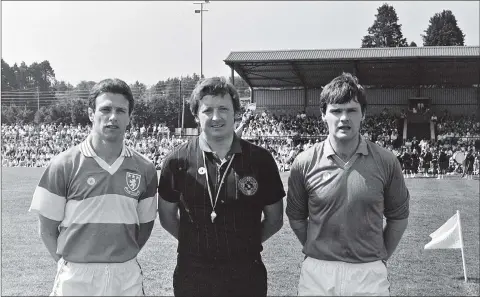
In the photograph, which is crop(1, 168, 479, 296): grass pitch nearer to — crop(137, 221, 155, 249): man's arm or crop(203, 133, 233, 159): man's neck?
crop(137, 221, 155, 249): man's arm

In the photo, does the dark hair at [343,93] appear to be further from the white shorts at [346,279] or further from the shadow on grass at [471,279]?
the shadow on grass at [471,279]

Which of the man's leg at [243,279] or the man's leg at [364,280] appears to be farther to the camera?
the man's leg at [243,279]

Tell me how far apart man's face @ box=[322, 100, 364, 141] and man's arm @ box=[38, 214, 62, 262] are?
7.46 feet

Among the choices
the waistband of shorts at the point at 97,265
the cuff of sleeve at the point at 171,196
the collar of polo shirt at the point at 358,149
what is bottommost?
the waistband of shorts at the point at 97,265

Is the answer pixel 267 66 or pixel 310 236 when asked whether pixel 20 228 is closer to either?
pixel 310 236

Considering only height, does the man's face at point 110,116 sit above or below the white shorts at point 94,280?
above

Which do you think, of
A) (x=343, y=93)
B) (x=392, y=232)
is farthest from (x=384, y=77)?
(x=343, y=93)

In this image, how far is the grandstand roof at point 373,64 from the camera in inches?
1396

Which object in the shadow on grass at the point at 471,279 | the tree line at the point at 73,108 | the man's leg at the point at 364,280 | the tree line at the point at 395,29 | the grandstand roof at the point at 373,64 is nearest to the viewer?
the man's leg at the point at 364,280

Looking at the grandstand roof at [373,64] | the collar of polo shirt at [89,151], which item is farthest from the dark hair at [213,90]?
the grandstand roof at [373,64]

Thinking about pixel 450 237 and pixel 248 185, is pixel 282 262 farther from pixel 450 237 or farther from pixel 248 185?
pixel 248 185

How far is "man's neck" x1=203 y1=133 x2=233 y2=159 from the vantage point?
4004 millimetres

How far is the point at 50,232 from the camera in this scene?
402 centimetres

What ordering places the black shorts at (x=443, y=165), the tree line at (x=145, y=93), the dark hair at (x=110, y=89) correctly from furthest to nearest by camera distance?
the tree line at (x=145, y=93)
the black shorts at (x=443, y=165)
the dark hair at (x=110, y=89)
